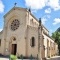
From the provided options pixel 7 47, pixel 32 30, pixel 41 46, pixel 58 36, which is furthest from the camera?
pixel 58 36

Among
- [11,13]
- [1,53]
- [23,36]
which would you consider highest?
[11,13]

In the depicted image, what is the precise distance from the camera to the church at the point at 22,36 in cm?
3157

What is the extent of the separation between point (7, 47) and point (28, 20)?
7.97 metres

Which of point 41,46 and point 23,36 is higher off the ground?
point 23,36

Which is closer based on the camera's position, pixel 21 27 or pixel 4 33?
pixel 21 27

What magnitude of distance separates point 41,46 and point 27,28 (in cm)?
542

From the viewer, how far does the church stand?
31569 mm

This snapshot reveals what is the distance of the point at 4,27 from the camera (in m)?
37.1

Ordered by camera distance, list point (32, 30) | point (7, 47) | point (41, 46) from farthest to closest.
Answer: point (7, 47)
point (32, 30)
point (41, 46)

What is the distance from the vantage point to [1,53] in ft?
118

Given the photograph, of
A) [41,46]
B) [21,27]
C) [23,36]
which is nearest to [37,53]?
[41,46]

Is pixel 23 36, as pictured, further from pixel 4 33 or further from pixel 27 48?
pixel 4 33

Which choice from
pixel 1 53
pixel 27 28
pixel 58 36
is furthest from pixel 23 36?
pixel 58 36

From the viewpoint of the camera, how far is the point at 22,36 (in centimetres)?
3359
